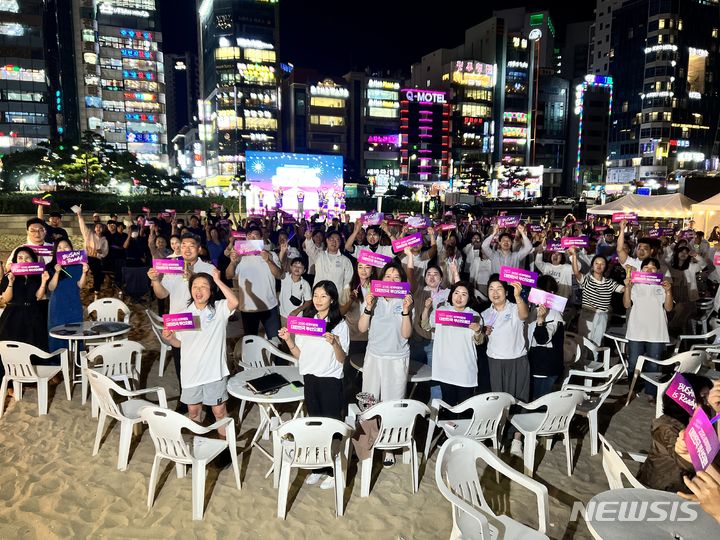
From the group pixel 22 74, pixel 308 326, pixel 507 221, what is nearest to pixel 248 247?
pixel 308 326

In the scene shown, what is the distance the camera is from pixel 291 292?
682 cm

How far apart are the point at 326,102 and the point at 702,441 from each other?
291 feet

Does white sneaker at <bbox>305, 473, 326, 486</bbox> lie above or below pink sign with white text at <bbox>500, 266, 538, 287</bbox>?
below

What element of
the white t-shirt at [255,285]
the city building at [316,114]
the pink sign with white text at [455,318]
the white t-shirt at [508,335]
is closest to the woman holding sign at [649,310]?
the white t-shirt at [508,335]

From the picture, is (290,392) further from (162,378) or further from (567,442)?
(162,378)

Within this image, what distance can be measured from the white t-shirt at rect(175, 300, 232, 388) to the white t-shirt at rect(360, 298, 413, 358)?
145 cm

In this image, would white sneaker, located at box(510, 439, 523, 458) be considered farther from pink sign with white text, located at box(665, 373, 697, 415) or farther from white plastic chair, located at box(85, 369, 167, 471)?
white plastic chair, located at box(85, 369, 167, 471)

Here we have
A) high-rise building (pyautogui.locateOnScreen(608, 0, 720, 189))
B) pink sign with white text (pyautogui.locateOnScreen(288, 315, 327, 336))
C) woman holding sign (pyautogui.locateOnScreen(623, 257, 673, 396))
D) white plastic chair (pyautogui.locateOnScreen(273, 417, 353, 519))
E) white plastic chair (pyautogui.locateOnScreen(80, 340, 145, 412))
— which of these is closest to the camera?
white plastic chair (pyautogui.locateOnScreen(273, 417, 353, 519))

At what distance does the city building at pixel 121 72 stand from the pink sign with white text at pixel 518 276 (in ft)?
312

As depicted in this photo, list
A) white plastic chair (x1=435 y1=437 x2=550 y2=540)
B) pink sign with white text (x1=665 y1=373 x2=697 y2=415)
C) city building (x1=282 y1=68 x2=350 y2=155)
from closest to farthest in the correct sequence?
white plastic chair (x1=435 y1=437 x2=550 y2=540)
pink sign with white text (x1=665 y1=373 x2=697 y2=415)
city building (x1=282 y1=68 x2=350 y2=155)

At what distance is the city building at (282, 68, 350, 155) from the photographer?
85312mm

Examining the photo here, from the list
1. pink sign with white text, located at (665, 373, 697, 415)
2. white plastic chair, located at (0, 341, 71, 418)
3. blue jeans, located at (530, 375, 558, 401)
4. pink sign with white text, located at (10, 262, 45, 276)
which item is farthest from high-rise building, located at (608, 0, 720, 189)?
white plastic chair, located at (0, 341, 71, 418)

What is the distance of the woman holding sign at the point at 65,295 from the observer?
6273 millimetres

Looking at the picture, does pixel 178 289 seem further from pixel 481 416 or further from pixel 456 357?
pixel 481 416
